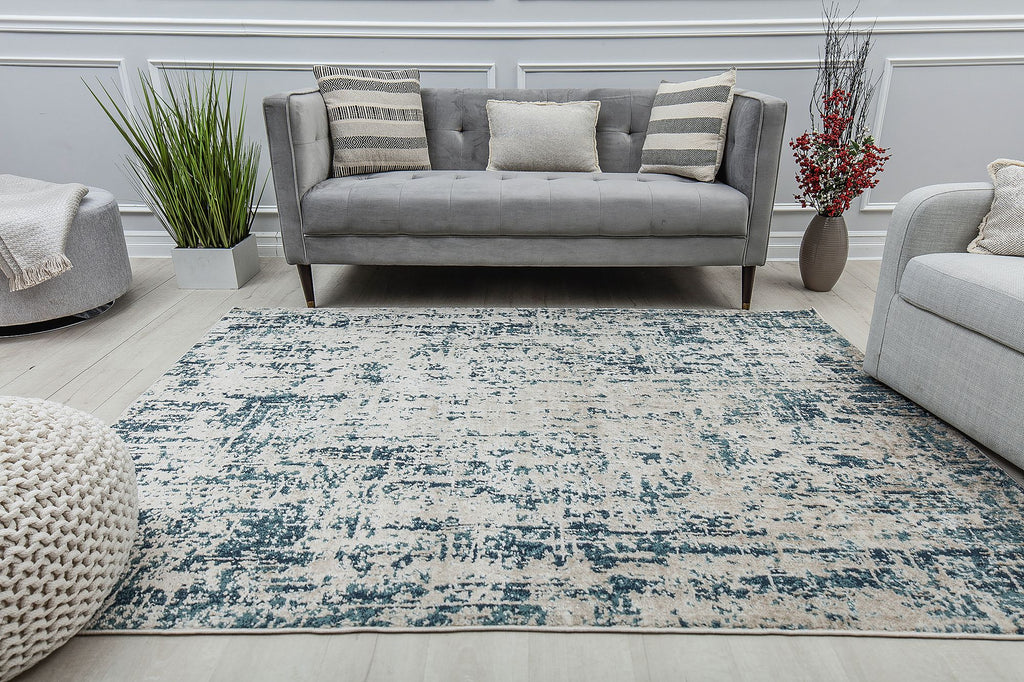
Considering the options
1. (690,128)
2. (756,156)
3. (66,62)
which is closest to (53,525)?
(756,156)

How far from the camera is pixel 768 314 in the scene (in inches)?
96.7

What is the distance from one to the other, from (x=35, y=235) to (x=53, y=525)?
156 centimetres

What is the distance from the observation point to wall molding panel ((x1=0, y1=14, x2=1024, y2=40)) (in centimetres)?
290

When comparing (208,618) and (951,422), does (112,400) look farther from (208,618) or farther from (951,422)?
(951,422)

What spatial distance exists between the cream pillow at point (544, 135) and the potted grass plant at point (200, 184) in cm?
106

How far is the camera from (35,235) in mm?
2135

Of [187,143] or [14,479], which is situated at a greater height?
[187,143]

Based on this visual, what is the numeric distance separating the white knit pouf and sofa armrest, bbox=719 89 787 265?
82.9 inches

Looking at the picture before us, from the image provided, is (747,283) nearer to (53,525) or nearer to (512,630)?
(512,630)

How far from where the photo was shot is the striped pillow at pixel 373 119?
263 cm

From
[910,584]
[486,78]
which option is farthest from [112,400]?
[486,78]

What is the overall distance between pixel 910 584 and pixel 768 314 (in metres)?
1.43

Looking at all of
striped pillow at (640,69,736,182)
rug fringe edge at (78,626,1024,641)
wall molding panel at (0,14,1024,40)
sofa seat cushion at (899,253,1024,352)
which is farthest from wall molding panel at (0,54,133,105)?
sofa seat cushion at (899,253,1024,352)

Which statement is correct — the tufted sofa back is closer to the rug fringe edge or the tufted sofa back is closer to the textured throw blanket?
the textured throw blanket
